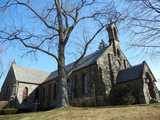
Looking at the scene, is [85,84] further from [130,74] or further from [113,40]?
[113,40]

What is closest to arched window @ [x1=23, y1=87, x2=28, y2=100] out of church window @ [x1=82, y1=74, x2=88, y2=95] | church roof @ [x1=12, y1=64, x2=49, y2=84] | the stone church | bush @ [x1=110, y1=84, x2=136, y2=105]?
A: the stone church

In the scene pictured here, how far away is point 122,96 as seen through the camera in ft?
97.7

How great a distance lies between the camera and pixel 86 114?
1375cm

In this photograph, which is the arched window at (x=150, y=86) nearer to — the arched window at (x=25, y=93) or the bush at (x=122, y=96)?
the bush at (x=122, y=96)

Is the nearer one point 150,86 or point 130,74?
point 150,86

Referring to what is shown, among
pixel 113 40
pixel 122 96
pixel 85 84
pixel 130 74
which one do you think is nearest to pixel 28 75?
pixel 85 84

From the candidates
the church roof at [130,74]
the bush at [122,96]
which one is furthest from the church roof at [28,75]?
the bush at [122,96]

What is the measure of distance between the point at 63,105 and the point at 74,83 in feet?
64.6

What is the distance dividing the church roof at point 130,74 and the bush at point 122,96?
179cm

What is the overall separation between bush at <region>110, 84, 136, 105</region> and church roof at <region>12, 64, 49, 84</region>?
26.0 m

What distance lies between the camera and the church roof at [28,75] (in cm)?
5108

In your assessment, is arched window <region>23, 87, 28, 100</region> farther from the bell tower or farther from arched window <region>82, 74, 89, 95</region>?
the bell tower

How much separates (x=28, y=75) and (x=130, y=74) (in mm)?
29128

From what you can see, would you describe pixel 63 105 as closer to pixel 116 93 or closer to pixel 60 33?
pixel 60 33
